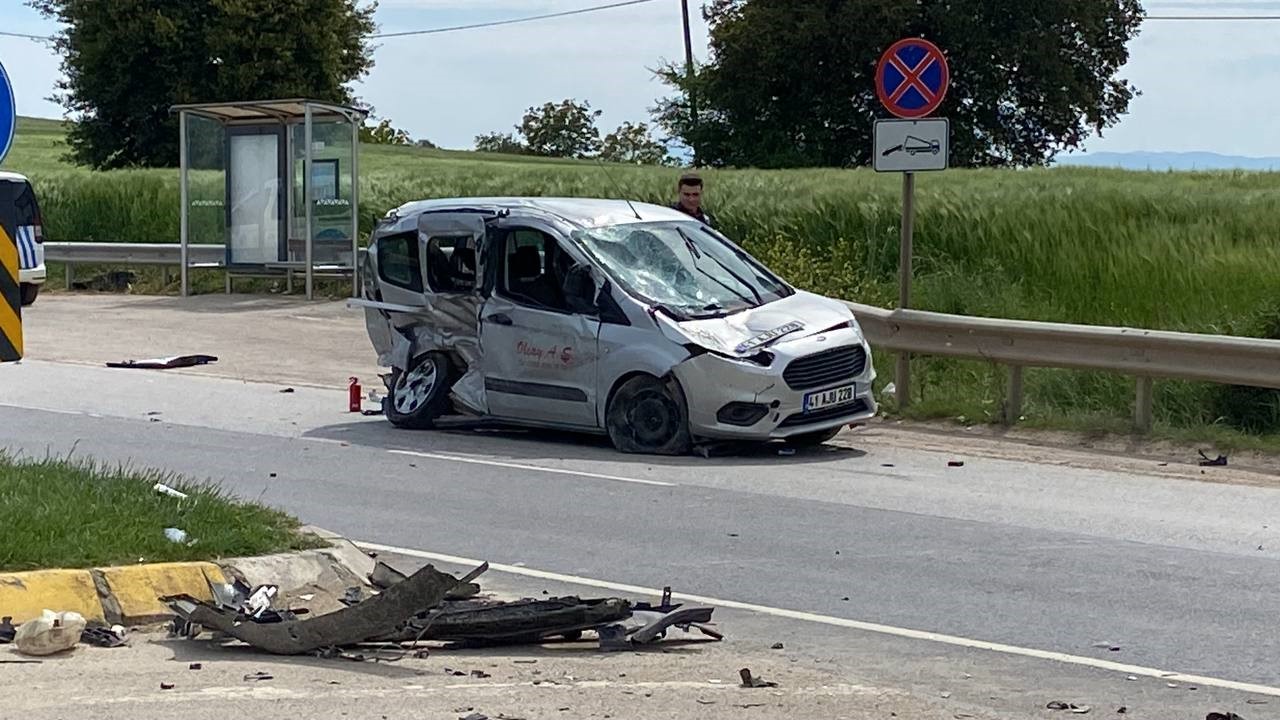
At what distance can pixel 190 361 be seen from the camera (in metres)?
19.6

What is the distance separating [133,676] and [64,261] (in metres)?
24.5

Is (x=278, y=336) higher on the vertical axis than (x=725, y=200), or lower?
lower

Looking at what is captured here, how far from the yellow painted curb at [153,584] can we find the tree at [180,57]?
4328 centimetres

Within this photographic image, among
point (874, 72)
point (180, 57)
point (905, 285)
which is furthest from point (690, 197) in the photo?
point (874, 72)

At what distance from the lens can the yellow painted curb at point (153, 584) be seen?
7613mm

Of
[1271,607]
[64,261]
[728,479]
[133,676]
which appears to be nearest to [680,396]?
[728,479]

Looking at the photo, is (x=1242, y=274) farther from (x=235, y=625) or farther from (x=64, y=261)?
(x=64, y=261)

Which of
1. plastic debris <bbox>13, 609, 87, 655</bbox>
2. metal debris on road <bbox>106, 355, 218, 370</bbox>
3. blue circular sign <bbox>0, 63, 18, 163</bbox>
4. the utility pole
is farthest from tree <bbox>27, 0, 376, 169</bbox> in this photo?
plastic debris <bbox>13, 609, 87, 655</bbox>

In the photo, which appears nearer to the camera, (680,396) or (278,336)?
(680,396)

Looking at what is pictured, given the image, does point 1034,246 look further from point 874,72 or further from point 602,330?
point 874,72

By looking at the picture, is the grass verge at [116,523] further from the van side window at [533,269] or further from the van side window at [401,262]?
the van side window at [401,262]

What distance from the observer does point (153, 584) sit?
7.77 meters

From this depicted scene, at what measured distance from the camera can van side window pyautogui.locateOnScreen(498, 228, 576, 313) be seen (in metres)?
13.8

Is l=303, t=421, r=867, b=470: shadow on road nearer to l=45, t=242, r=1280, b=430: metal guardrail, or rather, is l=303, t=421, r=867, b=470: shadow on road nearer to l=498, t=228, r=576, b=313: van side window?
l=498, t=228, r=576, b=313: van side window
